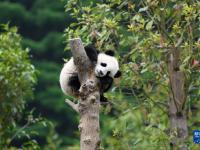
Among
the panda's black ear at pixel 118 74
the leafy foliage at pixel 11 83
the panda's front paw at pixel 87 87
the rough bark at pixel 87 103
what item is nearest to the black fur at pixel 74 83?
the panda's black ear at pixel 118 74

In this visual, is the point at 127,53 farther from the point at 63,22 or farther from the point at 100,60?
the point at 63,22

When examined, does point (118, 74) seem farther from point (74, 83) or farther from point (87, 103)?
point (87, 103)

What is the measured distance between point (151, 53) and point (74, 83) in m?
0.83

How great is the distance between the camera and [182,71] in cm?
745

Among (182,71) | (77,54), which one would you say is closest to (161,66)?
(182,71)

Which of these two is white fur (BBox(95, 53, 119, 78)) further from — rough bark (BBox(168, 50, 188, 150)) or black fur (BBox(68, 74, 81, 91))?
rough bark (BBox(168, 50, 188, 150))

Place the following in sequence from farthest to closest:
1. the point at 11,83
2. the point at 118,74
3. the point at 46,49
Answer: the point at 46,49, the point at 11,83, the point at 118,74

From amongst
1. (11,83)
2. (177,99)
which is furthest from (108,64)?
(11,83)

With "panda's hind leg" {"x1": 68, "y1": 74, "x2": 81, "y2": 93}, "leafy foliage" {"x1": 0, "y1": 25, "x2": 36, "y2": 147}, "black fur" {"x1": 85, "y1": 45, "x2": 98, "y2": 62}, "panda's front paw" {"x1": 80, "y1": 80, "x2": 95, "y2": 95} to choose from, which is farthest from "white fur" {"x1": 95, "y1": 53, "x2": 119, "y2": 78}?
"leafy foliage" {"x1": 0, "y1": 25, "x2": 36, "y2": 147}

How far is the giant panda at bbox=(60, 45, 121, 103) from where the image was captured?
23.6ft

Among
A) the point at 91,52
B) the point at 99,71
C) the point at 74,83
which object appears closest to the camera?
the point at 99,71

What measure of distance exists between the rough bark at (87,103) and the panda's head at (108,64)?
3.60 ft

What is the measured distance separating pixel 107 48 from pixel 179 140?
3.97 feet

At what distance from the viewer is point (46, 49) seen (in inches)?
996
